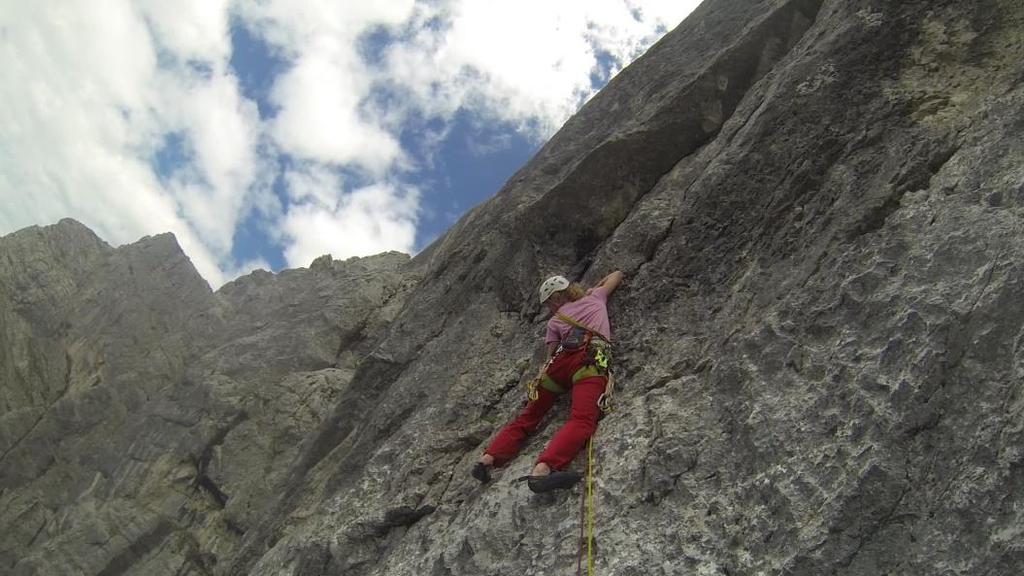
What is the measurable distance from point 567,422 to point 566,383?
1.88 feet

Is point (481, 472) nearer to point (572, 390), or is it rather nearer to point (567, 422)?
point (567, 422)

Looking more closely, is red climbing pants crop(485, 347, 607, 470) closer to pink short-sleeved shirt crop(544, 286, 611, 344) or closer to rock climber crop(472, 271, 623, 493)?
rock climber crop(472, 271, 623, 493)

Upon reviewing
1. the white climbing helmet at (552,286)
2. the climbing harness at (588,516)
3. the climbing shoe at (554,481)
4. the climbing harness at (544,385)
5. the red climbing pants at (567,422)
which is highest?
the white climbing helmet at (552,286)

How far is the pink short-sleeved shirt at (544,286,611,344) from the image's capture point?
24.0 ft

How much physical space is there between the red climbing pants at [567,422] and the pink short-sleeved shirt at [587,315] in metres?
0.43

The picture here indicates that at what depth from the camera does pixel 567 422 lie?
21.6ft

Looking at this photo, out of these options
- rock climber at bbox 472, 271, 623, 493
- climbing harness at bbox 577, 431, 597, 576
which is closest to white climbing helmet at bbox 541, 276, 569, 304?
rock climber at bbox 472, 271, 623, 493

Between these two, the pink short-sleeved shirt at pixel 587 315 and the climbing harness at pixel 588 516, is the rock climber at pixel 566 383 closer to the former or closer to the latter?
the pink short-sleeved shirt at pixel 587 315


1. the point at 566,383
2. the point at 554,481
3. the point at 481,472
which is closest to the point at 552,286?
the point at 566,383

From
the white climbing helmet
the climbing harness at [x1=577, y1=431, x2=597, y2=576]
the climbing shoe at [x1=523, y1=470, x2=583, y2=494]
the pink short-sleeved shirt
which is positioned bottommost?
the climbing harness at [x1=577, y1=431, x2=597, y2=576]

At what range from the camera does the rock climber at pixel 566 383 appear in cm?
604

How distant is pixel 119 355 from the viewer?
59.1 ft

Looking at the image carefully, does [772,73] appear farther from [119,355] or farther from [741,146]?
[119,355]

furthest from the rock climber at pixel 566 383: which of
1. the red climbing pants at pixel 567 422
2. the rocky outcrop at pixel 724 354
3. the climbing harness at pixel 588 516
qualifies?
the rocky outcrop at pixel 724 354
